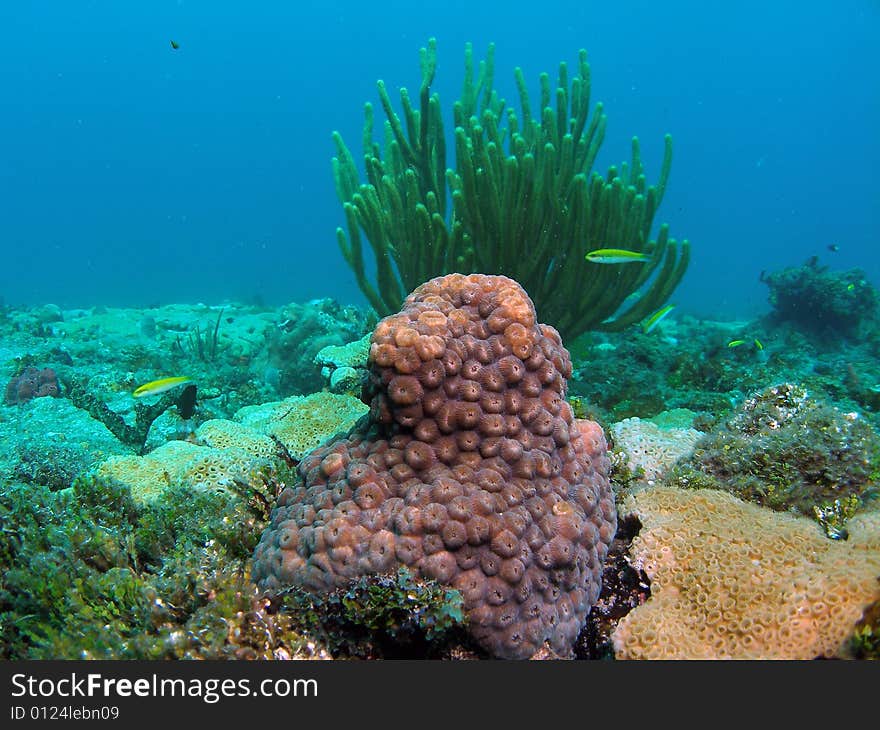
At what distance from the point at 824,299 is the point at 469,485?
15921 millimetres

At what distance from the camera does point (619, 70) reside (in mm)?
116125

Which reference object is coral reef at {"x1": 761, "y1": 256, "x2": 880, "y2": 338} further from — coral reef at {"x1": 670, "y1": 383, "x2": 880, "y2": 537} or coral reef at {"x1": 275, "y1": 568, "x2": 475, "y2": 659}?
coral reef at {"x1": 275, "y1": 568, "x2": 475, "y2": 659}

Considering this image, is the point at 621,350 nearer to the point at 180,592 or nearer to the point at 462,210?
the point at 462,210

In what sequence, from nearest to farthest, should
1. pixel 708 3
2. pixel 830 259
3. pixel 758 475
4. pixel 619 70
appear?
1. pixel 758 475
2. pixel 830 259
3. pixel 708 3
4. pixel 619 70

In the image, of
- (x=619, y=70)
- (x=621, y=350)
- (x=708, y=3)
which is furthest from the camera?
(x=619, y=70)

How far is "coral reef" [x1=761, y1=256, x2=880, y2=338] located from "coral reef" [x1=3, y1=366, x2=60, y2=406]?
1744cm

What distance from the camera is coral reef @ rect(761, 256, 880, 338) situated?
14156mm

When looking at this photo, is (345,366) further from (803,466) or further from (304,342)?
(803,466)

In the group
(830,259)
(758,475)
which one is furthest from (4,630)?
(830,259)

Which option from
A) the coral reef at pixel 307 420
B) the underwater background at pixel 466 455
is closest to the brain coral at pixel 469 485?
the underwater background at pixel 466 455

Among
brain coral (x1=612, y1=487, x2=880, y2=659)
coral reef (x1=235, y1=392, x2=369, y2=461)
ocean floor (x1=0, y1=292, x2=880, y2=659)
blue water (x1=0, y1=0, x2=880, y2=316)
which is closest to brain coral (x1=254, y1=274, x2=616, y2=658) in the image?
ocean floor (x1=0, y1=292, x2=880, y2=659)

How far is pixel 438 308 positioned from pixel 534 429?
30.8 inches

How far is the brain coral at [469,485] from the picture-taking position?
Answer: 2.24 metres

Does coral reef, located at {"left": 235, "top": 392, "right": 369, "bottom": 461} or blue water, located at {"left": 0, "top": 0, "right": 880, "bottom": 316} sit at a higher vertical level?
blue water, located at {"left": 0, "top": 0, "right": 880, "bottom": 316}
